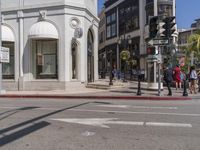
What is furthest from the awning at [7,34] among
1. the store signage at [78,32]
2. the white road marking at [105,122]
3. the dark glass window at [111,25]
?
the dark glass window at [111,25]

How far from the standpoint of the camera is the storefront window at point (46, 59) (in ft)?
80.7

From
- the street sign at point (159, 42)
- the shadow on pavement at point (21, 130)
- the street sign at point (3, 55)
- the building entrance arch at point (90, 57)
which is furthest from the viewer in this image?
the building entrance arch at point (90, 57)

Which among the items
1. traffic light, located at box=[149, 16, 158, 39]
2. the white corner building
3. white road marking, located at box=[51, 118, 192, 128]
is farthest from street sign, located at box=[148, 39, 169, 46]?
white road marking, located at box=[51, 118, 192, 128]

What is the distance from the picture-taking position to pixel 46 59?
81.5 ft

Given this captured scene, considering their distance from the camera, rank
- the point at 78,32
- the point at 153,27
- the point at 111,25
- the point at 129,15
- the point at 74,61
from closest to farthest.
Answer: the point at 153,27, the point at 78,32, the point at 74,61, the point at 129,15, the point at 111,25

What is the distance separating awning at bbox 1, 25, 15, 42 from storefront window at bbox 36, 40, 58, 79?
198 centimetres

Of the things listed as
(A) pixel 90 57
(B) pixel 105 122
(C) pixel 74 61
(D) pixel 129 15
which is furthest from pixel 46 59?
(D) pixel 129 15

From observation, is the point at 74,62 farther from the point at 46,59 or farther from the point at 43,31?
the point at 43,31

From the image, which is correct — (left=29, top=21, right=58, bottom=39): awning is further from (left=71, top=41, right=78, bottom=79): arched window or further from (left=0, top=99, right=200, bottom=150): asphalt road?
(left=0, top=99, right=200, bottom=150): asphalt road

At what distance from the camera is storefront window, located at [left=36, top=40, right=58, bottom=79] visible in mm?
24594

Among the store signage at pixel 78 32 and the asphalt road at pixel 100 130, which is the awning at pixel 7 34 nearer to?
the store signage at pixel 78 32

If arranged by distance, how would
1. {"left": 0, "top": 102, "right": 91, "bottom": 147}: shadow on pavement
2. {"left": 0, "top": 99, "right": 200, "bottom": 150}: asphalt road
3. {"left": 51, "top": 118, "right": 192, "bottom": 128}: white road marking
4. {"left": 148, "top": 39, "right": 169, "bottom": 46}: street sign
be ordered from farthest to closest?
{"left": 148, "top": 39, "right": 169, "bottom": 46}: street sign
{"left": 51, "top": 118, "right": 192, "bottom": 128}: white road marking
{"left": 0, "top": 102, "right": 91, "bottom": 147}: shadow on pavement
{"left": 0, "top": 99, "right": 200, "bottom": 150}: asphalt road

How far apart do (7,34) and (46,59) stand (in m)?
3.41

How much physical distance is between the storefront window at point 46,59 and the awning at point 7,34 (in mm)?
1975
